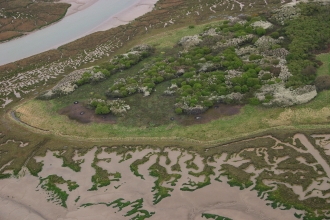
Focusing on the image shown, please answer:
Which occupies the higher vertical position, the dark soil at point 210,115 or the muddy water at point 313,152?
the dark soil at point 210,115

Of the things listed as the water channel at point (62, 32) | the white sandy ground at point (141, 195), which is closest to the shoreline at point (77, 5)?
the water channel at point (62, 32)

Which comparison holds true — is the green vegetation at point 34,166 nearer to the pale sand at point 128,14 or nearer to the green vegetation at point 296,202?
the green vegetation at point 296,202

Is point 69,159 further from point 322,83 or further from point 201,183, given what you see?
point 322,83

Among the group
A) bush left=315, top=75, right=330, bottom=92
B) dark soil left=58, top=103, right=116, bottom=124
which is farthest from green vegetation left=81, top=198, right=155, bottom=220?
bush left=315, top=75, right=330, bottom=92

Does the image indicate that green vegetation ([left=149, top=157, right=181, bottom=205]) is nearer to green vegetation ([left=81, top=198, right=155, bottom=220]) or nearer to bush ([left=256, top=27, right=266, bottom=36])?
green vegetation ([left=81, top=198, right=155, bottom=220])

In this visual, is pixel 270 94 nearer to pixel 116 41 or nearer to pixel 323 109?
pixel 323 109

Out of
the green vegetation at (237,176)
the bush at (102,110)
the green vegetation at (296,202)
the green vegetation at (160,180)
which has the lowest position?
the green vegetation at (296,202)

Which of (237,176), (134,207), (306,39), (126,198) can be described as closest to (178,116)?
(237,176)
